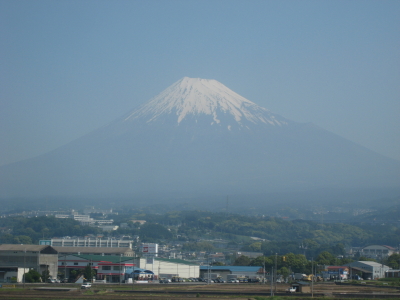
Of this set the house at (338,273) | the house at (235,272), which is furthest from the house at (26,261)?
the house at (338,273)

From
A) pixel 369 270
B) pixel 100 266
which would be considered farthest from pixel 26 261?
pixel 369 270

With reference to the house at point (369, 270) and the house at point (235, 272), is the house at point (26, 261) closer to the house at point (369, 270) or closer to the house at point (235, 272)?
the house at point (235, 272)

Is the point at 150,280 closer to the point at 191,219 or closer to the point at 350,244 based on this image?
the point at 350,244

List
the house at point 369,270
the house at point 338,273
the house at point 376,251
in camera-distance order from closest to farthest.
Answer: the house at point 338,273 < the house at point 369,270 < the house at point 376,251

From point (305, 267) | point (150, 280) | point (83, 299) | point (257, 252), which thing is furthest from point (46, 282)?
point (257, 252)

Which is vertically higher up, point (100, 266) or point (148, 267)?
point (100, 266)

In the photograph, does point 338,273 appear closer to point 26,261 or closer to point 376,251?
point 26,261

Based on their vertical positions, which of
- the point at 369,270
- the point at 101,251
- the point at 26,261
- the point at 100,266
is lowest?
the point at 369,270

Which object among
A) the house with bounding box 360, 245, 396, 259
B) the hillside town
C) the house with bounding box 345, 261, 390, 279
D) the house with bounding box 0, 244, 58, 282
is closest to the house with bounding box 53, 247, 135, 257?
the hillside town

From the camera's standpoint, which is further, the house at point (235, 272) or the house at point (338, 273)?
the house at point (235, 272)

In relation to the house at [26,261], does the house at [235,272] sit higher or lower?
lower
